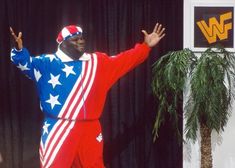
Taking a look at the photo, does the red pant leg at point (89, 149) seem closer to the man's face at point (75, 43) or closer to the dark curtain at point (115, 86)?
the man's face at point (75, 43)

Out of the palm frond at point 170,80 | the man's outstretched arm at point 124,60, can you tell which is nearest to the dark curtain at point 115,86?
the palm frond at point 170,80

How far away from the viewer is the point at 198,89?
14.2 feet

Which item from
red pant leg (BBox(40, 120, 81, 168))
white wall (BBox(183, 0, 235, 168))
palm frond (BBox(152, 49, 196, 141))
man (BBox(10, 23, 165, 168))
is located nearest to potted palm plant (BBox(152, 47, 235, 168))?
palm frond (BBox(152, 49, 196, 141))

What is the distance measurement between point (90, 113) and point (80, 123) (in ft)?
0.33

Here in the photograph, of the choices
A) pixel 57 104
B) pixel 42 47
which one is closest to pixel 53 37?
pixel 42 47

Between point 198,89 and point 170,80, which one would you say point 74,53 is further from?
point 198,89

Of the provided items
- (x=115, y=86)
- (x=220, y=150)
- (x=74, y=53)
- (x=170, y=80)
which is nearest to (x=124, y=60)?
(x=74, y=53)

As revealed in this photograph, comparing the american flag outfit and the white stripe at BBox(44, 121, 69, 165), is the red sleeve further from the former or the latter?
the white stripe at BBox(44, 121, 69, 165)

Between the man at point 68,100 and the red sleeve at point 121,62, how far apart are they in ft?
0.30

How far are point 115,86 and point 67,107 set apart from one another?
1.13 meters

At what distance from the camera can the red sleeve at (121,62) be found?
13.0 feet

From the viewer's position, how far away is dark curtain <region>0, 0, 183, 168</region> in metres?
4.75

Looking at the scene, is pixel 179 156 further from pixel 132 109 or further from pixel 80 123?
pixel 80 123

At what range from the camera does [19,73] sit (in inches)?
189
